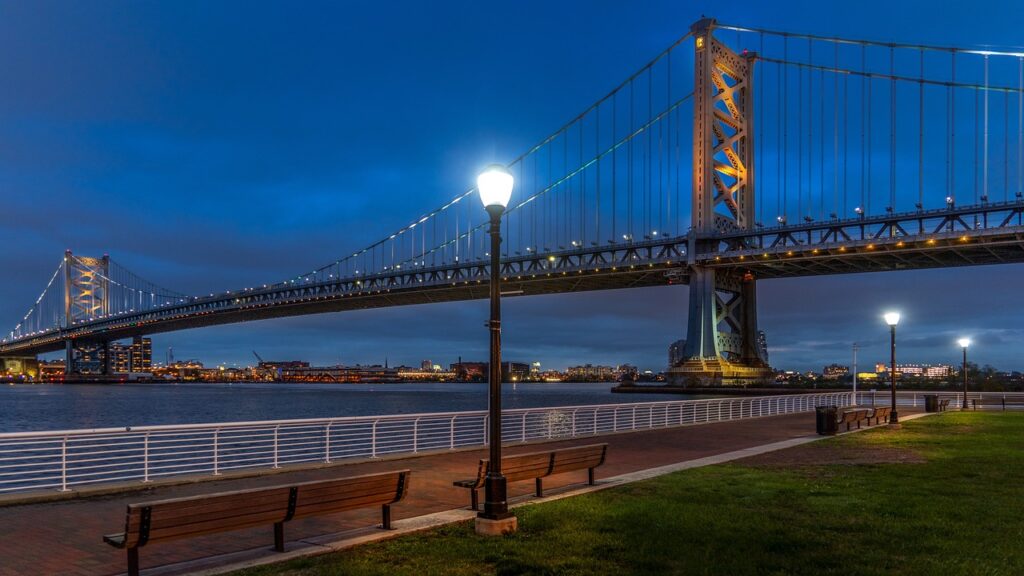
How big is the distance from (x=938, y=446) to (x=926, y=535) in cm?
1105

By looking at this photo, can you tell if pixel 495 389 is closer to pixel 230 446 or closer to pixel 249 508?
pixel 249 508

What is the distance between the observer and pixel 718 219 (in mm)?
71312

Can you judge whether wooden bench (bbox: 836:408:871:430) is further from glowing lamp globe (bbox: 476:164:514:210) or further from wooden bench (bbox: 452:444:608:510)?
glowing lamp globe (bbox: 476:164:514:210)

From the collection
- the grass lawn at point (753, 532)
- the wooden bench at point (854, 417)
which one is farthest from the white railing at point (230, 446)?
the wooden bench at point (854, 417)

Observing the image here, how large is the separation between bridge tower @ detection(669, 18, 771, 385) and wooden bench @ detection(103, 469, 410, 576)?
57.8 metres

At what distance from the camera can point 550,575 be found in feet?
23.0

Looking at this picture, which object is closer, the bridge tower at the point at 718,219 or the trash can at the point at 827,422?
the trash can at the point at 827,422

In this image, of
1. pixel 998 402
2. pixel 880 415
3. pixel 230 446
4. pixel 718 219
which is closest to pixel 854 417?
pixel 880 415

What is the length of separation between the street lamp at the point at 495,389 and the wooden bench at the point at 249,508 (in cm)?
94

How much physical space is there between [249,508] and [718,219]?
6734 cm

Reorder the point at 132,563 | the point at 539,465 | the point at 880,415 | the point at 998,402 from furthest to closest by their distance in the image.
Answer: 1. the point at 998,402
2. the point at 880,415
3. the point at 539,465
4. the point at 132,563

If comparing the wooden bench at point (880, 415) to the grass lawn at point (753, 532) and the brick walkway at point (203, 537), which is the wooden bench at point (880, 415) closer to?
the brick walkway at point (203, 537)

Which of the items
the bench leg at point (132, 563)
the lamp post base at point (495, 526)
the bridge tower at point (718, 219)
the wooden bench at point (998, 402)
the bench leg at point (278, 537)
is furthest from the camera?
the bridge tower at point (718, 219)

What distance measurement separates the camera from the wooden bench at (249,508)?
22.0ft
